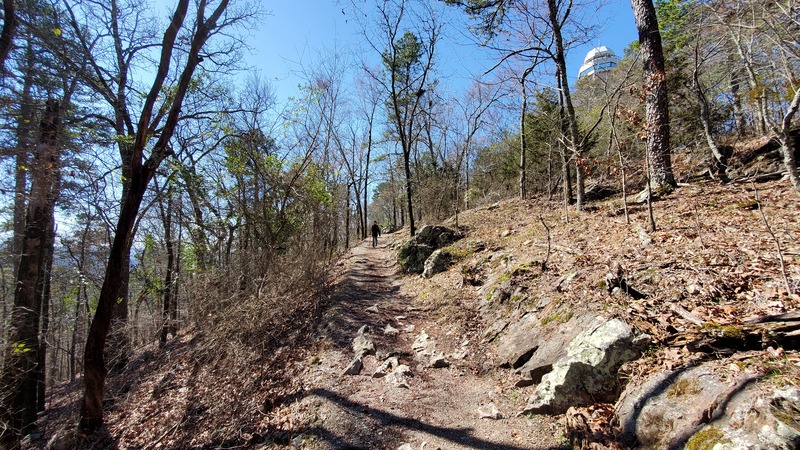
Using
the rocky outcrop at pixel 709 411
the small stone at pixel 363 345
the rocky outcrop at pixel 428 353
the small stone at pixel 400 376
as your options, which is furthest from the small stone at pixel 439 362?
the rocky outcrop at pixel 709 411

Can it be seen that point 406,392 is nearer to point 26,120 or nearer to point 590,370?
point 590,370

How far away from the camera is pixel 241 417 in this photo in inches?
180

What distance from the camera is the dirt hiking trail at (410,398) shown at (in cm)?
335

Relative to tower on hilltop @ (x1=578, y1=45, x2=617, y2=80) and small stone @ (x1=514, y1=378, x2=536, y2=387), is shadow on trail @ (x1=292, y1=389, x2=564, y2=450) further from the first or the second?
tower on hilltop @ (x1=578, y1=45, x2=617, y2=80)

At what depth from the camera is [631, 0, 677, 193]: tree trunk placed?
699cm

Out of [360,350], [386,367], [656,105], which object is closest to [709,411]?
[386,367]

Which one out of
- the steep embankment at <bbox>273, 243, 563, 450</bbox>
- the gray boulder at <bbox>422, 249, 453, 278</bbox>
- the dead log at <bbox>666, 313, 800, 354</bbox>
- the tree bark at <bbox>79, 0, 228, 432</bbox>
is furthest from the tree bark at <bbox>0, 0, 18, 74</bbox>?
the gray boulder at <bbox>422, 249, 453, 278</bbox>

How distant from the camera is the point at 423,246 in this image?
413 inches

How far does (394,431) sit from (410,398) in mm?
535

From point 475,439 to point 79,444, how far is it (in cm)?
653

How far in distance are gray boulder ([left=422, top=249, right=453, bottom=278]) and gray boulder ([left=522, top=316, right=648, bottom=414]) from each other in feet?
17.9

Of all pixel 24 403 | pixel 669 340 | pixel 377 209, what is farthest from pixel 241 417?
pixel 377 209

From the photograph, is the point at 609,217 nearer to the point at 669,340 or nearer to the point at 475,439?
the point at 669,340

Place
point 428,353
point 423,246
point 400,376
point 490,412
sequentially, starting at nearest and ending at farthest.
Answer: point 490,412 → point 400,376 → point 428,353 → point 423,246
